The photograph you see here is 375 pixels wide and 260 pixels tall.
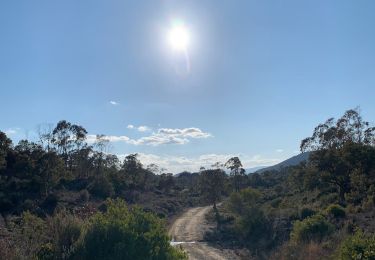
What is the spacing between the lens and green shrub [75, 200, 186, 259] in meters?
8.84

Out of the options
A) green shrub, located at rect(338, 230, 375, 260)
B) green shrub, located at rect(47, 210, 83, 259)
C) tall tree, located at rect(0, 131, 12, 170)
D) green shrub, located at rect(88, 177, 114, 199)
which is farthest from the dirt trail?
Result: tall tree, located at rect(0, 131, 12, 170)

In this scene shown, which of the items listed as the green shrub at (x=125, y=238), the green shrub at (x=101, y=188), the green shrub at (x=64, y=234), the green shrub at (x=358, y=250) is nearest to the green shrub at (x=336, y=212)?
the green shrub at (x=358, y=250)

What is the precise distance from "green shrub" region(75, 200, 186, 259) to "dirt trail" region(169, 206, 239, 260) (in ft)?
29.3

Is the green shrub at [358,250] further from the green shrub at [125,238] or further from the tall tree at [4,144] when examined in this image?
the tall tree at [4,144]

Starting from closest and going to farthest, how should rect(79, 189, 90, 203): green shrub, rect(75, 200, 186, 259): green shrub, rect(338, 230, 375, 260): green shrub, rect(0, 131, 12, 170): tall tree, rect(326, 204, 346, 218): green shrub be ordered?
rect(338, 230, 375, 260): green shrub
rect(75, 200, 186, 259): green shrub
rect(326, 204, 346, 218): green shrub
rect(0, 131, 12, 170): tall tree
rect(79, 189, 90, 203): green shrub

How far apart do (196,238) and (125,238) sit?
2230 cm

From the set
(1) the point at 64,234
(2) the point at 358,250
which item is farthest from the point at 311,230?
(1) the point at 64,234

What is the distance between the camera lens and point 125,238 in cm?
910

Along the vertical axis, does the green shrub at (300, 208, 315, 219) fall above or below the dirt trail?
above

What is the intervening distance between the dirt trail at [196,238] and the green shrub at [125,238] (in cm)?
894

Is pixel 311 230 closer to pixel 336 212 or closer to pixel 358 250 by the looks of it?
pixel 336 212

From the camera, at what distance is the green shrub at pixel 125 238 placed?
29.0 ft

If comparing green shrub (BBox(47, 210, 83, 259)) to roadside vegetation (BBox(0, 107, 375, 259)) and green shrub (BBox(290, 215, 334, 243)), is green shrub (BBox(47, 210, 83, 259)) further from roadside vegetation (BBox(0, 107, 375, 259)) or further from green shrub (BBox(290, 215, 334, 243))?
green shrub (BBox(290, 215, 334, 243))

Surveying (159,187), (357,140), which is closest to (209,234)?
(357,140)
